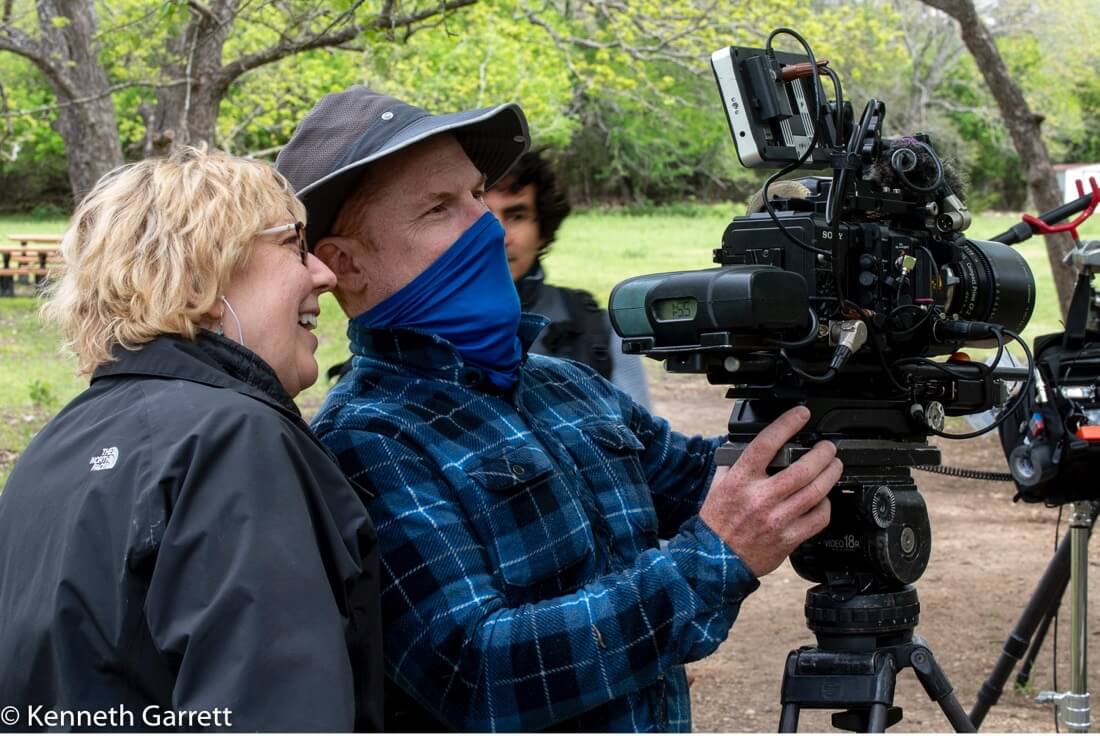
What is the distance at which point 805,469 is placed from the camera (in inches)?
80.8

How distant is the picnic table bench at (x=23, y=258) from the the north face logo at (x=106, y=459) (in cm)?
1896

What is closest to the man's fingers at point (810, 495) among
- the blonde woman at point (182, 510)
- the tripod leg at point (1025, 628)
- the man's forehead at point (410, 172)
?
the blonde woman at point (182, 510)

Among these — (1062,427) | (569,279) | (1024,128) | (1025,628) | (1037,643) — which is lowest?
(569,279)

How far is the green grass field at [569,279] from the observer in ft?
36.5

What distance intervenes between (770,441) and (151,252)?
0.98 metres

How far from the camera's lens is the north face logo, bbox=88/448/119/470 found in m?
1.68

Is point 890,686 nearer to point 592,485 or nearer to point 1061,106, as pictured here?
point 592,485

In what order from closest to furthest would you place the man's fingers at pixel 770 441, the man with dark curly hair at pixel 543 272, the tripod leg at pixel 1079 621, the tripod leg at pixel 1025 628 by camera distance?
1. the man's fingers at pixel 770 441
2. the man with dark curly hair at pixel 543 272
3. the tripod leg at pixel 1079 621
4. the tripod leg at pixel 1025 628

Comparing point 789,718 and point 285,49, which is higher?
point 285,49

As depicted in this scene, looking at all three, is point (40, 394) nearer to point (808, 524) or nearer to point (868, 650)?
point (868, 650)

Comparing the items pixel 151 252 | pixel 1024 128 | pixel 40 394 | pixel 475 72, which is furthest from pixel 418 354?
pixel 475 72

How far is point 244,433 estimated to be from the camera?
5.52 ft

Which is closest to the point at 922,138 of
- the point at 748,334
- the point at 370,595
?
the point at 748,334

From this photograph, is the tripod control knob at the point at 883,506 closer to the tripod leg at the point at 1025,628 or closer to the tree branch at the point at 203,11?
the tripod leg at the point at 1025,628
